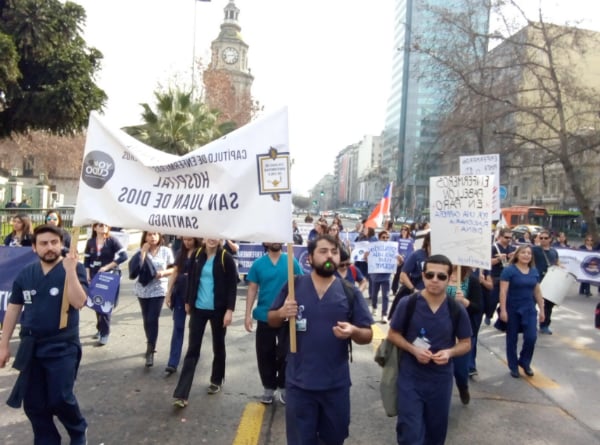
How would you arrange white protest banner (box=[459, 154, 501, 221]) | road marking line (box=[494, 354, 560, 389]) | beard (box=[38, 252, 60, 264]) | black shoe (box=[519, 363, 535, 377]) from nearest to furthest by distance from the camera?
beard (box=[38, 252, 60, 264]) < road marking line (box=[494, 354, 560, 389]) < black shoe (box=[519, 363, 535, 377]) < white protest banner (box=[459, 154, 501, 221])

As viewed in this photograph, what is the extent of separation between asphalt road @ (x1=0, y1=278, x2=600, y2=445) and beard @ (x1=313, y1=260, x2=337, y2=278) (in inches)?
67.0

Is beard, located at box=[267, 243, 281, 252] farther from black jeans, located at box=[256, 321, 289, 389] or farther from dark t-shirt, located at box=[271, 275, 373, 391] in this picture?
dark t-shirt, located at box=[271, 275, 373, 391]

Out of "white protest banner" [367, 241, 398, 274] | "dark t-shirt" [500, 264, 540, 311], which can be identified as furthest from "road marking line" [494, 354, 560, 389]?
"white protest banner" [367, 241, 398, 274]

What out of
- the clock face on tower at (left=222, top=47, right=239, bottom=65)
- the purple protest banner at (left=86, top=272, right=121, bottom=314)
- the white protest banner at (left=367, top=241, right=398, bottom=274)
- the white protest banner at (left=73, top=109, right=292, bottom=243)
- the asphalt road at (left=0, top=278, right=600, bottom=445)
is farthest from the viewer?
the clock face on tower at (left=222, top=47, right=239, bottom=65)

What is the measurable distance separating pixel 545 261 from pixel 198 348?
7483 millimetres

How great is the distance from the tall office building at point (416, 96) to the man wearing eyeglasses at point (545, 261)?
1220 centimetres

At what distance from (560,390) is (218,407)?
Result: 3887 millimetres

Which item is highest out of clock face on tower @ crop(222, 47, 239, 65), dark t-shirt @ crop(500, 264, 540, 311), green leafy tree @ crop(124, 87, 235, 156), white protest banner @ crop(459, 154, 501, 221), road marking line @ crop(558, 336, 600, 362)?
clock face on tower @ crop(222, 47, 239, 65)

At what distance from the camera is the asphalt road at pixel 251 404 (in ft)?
13.7

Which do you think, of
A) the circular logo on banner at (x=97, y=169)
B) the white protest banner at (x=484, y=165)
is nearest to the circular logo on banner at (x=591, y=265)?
the white protest banner at (x=484, y=165)

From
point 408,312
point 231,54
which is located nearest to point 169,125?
point 408,312

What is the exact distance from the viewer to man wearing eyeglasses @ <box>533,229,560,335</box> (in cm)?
879

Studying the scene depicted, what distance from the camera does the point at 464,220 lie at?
514 cm

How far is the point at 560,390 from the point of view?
569cm
